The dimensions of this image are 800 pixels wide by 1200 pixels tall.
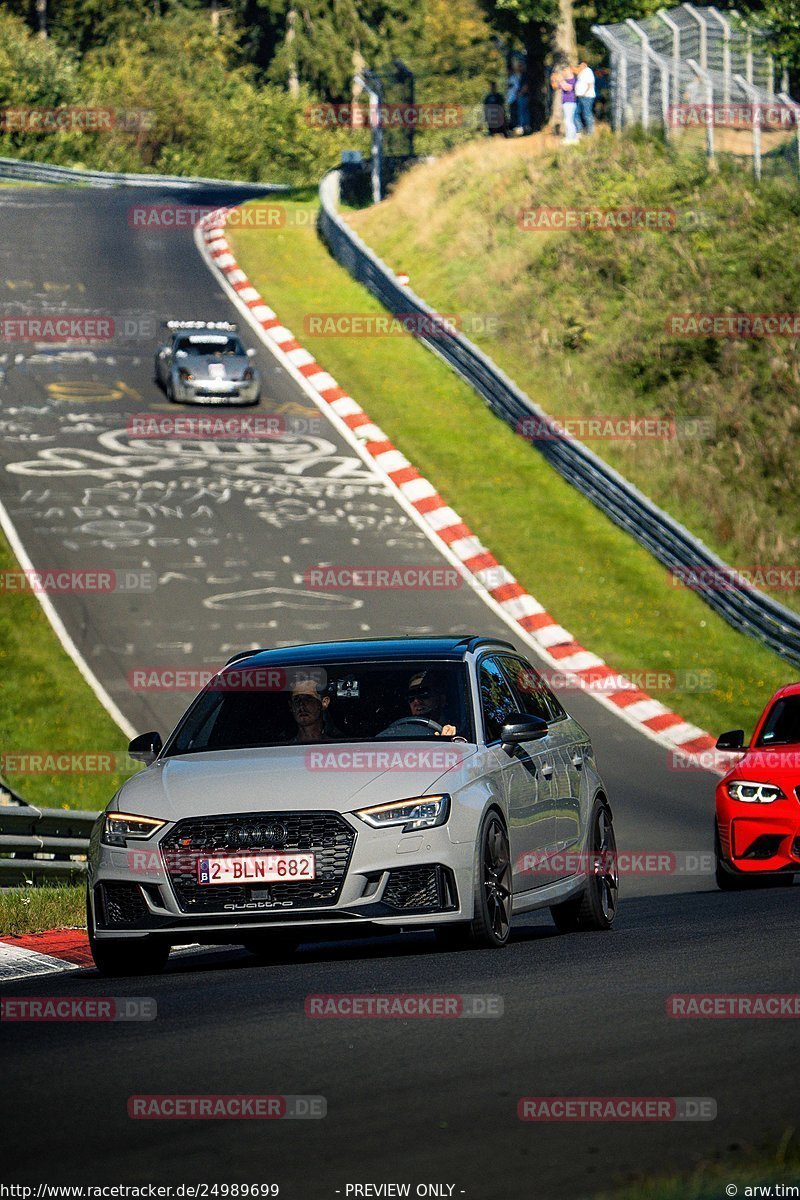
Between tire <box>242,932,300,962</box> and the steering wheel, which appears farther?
tire <box>242,932,300,962</box>

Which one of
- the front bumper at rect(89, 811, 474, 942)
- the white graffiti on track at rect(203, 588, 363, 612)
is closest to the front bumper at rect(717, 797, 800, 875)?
the front bumper at rect(89, 811, 474, 942)

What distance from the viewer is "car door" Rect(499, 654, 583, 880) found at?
425 inches

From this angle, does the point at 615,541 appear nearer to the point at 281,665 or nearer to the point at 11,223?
the point at 281,665

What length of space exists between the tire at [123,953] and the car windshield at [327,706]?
1.07 m

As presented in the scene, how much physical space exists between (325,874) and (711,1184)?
4362mm

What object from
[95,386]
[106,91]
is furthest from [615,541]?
[106,91]

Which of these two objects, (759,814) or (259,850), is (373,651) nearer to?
(259,850)

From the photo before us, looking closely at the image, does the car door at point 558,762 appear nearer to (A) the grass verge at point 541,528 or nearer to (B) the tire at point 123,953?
(B) the tire at point 123,953

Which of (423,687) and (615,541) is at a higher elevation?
(423,687)

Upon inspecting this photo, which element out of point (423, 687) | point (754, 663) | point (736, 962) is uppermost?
point (423, 687)

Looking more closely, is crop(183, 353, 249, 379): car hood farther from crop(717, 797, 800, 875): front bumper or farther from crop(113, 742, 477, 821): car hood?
crop(113, 742, 477, 821): car hood

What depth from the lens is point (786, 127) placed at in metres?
37.8

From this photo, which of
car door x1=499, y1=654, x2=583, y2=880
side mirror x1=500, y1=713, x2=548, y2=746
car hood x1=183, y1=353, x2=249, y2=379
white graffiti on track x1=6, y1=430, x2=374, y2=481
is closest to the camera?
side mirror x1=500, y1=713, x2=548, y2=746

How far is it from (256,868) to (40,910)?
360 cm
